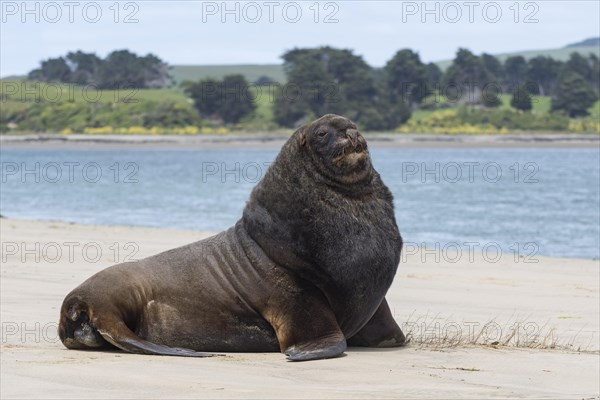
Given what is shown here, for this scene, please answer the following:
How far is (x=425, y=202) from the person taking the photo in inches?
1497

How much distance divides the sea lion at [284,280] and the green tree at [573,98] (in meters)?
98.2

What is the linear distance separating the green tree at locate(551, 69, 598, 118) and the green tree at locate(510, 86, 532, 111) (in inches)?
120

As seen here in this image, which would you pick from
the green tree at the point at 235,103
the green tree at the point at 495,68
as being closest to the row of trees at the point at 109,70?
the green tree at the point at 235,103

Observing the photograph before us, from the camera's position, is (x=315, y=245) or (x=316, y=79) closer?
(x=315, y=245)

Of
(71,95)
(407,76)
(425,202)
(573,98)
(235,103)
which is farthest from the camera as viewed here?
(407,76)

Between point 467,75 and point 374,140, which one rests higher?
point 467,75

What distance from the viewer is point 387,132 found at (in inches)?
3893

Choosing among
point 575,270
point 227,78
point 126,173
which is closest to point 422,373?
point 575,270

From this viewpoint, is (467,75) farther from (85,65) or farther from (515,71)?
(85,65)

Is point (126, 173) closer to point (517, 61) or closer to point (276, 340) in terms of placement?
point (276, 340)

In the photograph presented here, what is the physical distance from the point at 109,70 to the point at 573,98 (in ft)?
161

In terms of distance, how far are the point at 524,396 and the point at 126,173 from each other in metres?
58.8

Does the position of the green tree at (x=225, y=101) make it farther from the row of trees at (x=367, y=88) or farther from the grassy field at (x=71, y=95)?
the grassy field at (x=71, y=95)

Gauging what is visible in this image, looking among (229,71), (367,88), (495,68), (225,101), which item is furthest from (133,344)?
(229,71)
